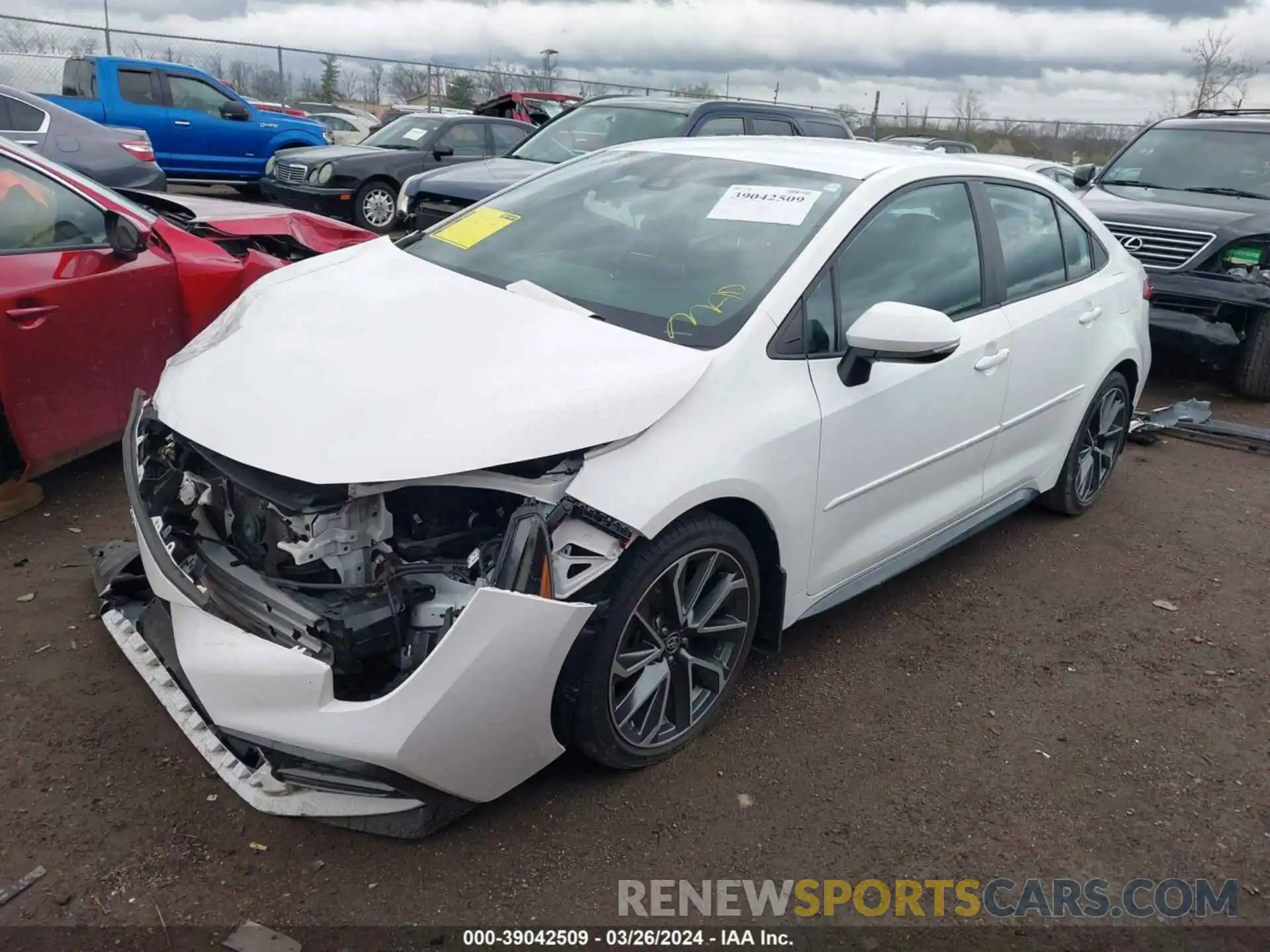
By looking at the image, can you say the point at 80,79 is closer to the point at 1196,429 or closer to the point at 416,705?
the point at 1196,429

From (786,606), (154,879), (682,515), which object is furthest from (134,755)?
(786,606)

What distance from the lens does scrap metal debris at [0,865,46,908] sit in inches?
91.7

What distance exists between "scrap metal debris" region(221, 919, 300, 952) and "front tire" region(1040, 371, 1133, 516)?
12.6 feet

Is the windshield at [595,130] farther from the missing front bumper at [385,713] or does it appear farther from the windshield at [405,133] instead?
the missing front bumper at [385,713]

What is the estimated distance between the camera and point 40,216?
418 centimetres

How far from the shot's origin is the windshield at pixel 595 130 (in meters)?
8.42

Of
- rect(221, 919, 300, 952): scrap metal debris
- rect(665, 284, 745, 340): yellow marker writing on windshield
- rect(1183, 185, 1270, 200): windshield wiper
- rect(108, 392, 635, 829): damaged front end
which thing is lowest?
rect(221, 919, 300, 952): scrap metal debris

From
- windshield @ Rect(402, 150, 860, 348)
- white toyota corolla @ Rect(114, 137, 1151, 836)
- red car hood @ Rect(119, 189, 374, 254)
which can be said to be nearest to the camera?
white toyota corolla @ Rect(114, 137, 1151, 836)

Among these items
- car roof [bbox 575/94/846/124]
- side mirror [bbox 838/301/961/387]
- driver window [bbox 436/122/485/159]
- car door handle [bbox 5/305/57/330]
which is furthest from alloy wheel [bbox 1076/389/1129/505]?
driver window [bbox 436/122/485/159]

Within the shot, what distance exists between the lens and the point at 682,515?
267cm

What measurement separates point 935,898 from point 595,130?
7.63 metres

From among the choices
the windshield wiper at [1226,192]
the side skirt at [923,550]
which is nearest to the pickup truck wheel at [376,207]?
the windshield wiper at [1226,192]

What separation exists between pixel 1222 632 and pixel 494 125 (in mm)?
11282

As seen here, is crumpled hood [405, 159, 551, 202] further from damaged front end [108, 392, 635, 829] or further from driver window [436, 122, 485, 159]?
damaged front end [108, 392, 635, 829]
